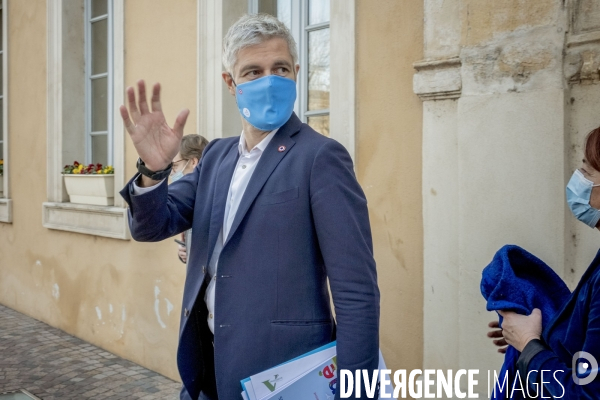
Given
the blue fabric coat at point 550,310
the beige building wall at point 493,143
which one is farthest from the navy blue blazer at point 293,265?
the beige building wall at point 493,143

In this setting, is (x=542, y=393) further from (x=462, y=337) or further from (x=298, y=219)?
(x=462, y=337)

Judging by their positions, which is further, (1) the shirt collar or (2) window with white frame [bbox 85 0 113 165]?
(2) window with white frame [bbox 85 0 113 165]

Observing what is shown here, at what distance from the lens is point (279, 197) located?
1.88m

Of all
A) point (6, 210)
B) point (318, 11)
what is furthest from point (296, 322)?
point (6, 210)

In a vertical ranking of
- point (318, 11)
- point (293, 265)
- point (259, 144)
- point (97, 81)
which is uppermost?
point (318, 11)

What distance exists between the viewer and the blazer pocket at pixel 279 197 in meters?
1.87

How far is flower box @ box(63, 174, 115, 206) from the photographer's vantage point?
249 inches

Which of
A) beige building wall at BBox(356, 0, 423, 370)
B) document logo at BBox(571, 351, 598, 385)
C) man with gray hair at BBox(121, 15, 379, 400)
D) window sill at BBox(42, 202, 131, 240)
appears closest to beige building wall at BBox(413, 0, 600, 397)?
beige building wall at BBox(356, 0, 423, 370)

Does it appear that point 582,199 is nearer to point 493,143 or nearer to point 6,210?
point 493,143

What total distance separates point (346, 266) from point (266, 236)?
0.84 feet

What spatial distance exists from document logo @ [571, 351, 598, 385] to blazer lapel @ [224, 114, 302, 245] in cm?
103

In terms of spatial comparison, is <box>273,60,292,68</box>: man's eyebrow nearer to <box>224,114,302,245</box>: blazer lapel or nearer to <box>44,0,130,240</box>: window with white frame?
<box>224,114,302,245</box>: blazer lapel

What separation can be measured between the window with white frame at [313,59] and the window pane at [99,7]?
122 inches

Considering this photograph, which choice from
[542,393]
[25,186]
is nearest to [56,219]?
[25,186]
